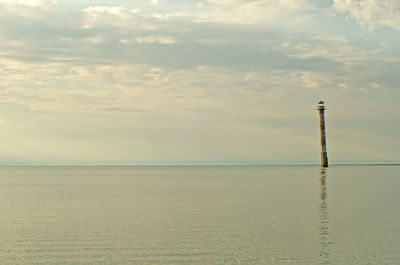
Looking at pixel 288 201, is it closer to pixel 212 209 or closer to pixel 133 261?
pixel 212 209

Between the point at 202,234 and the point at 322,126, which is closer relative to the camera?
the point at 202,234

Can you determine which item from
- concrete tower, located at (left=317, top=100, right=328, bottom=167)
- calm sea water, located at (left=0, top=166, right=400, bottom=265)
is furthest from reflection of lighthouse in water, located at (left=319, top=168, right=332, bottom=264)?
concrete tower, located at (left=317, top=100, right=328, bottom=167)

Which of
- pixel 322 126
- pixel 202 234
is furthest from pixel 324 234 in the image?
pixel 322 126

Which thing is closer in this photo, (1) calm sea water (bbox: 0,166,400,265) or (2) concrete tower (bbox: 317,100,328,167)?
(1) calm sea water (bbox: 0,166,400,265)

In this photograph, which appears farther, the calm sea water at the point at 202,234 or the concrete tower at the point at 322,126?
the concrete tower at the point at 322,126

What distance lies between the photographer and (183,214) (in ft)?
156

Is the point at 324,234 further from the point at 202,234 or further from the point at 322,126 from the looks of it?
the point at 322,126

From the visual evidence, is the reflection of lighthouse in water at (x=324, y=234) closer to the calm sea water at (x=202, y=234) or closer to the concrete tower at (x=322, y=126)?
the calm sea water at (x=202, y=234)

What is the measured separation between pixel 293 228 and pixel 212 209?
15685mm

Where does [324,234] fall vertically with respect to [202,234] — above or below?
below

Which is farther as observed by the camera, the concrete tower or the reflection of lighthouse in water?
the concrete tower

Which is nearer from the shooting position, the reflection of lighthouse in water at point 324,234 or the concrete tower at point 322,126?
the reflection of lighthouse in water at point 324,234

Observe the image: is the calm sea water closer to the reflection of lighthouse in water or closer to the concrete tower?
the reflection of lighthouse in water

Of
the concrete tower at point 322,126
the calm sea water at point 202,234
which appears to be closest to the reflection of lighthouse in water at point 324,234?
the calm sea water at point 202,234
